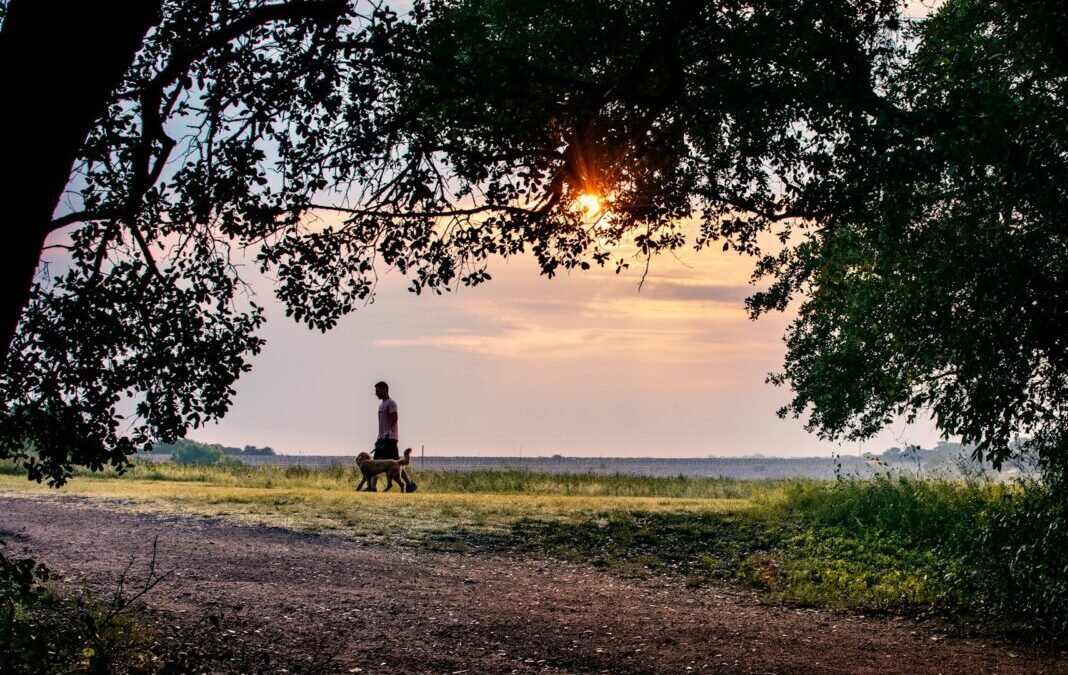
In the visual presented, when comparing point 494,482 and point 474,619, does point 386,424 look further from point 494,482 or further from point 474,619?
point 474,619

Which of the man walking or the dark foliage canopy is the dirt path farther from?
the man walking

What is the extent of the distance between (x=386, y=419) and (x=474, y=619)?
45.4ft

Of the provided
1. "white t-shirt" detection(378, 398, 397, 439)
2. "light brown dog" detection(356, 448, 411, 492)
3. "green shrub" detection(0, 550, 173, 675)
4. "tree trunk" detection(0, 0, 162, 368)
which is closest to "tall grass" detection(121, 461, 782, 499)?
"light brown dog" detection(356, 448, 411, 492)

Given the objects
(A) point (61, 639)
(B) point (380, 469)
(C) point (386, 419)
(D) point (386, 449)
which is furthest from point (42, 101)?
(B) point (380, 469)

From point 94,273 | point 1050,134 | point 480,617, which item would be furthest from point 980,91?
point 94,273

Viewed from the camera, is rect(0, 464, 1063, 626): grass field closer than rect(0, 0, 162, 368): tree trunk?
No

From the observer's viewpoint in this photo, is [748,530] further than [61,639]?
Yes

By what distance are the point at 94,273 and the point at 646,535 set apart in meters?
10.6

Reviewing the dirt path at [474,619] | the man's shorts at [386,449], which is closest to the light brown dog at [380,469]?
the man's shorts at [386,449]

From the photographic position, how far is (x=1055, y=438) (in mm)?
10391

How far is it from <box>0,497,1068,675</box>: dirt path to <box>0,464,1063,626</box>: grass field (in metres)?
1.17

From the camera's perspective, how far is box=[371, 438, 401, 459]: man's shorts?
24.2 m

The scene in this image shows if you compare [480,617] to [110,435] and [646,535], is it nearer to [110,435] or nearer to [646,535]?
[110,435]

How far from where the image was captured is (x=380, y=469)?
2512cm
